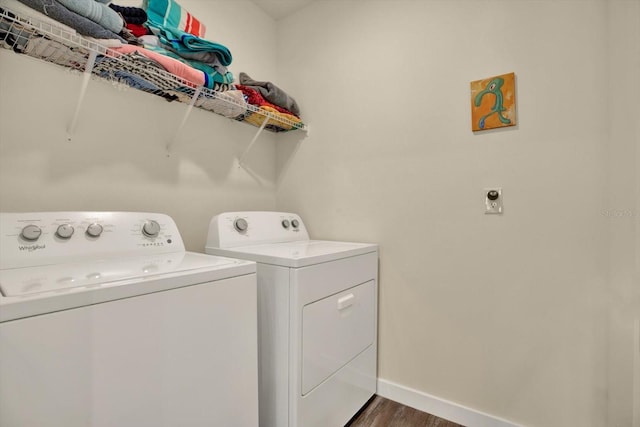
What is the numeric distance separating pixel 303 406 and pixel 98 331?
0.82 meters

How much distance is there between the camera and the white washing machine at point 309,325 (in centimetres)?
117

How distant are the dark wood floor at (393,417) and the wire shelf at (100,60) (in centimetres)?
170

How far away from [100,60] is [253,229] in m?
0.93

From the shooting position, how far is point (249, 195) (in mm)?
2016

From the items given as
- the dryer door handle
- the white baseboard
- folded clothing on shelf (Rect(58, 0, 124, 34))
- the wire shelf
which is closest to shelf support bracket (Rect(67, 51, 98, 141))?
the wire shelf

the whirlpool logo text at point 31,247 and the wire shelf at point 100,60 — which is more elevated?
the wire shelf at point 100,60

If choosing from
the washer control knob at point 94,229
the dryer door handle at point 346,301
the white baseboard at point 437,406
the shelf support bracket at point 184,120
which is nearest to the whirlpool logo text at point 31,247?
the washer control knob at point 94,229

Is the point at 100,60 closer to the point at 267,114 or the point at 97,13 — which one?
the point at 97,13

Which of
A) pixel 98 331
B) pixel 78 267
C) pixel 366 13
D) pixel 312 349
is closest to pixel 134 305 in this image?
pixel 98 331

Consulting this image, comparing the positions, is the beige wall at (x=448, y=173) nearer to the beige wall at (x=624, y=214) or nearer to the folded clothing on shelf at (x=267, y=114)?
the beige wall at (x=624, y=214)

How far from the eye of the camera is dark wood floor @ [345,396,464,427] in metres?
1.48

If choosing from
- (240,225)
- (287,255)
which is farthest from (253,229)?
(287,255)

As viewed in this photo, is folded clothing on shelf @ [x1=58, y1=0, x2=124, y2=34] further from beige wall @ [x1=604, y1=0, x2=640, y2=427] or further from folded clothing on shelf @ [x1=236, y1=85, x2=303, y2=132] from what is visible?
beige wall @ [x1=604, y1=0, x2=640, y2=427]

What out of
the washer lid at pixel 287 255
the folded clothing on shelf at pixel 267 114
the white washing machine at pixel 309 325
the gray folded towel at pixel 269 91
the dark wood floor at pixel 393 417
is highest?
the gray folded towel at pixel 269 91
